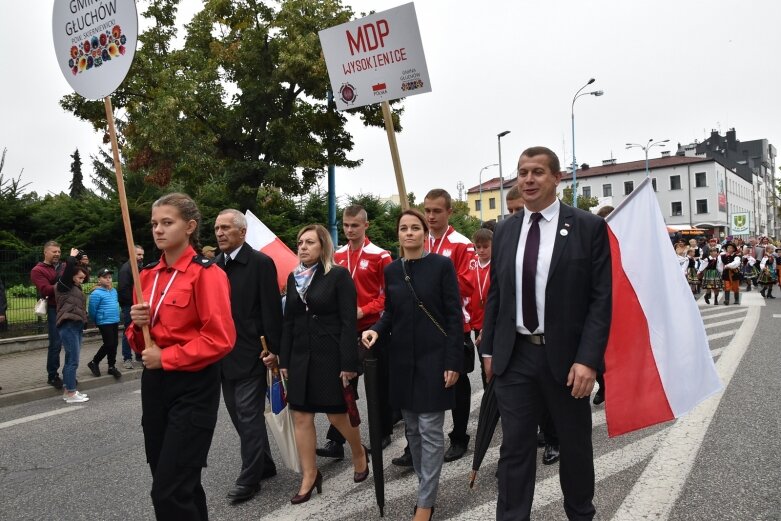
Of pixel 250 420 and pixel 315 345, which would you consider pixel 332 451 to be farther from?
pixel 315 345

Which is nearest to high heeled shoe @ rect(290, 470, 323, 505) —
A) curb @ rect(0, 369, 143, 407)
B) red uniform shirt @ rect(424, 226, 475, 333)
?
red uniform shirt @ rect(424, 226, 475, 333)

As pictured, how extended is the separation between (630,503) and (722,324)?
10376 millimetres

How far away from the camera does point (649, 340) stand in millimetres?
3332

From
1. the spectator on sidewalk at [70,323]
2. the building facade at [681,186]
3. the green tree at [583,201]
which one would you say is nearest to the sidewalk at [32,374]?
the spectator on sidewalk at [70,323]

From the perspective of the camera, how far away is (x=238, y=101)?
18.4m

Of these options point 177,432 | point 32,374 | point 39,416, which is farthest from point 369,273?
point 32,374

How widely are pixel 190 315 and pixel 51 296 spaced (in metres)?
6.77

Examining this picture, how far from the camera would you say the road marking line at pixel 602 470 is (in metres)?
3.69

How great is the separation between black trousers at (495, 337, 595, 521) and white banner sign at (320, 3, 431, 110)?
2615mm

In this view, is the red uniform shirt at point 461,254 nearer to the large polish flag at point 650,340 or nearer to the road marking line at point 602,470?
the road marking line at point 602,470

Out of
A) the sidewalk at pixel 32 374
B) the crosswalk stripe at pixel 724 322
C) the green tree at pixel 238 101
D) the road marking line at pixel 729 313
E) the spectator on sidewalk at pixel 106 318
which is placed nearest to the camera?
the sidewalk at pixel 32 374

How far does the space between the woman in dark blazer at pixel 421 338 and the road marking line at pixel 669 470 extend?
47.3 inches

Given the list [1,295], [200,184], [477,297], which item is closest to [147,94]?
[200,184]

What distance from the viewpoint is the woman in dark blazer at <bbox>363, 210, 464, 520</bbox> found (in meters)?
3.74
